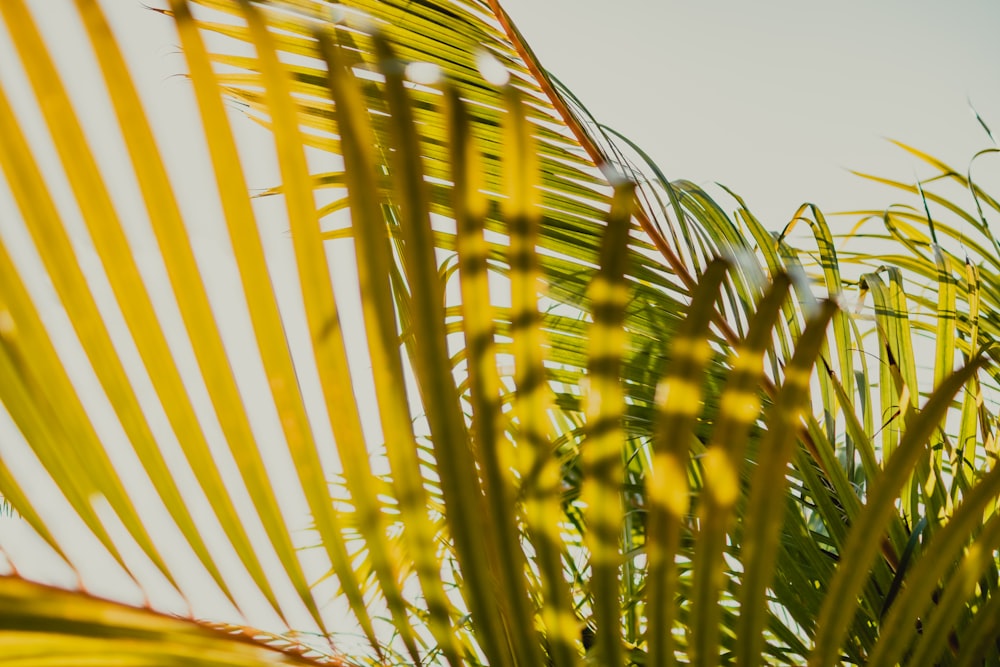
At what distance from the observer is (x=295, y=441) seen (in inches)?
13.4

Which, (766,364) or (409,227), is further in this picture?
(766,364)

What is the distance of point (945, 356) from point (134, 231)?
81cm

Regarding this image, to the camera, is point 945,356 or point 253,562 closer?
point 253,562

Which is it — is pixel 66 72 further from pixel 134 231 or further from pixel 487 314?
pixel 487 314

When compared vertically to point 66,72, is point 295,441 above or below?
below

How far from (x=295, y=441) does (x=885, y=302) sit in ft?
2.36

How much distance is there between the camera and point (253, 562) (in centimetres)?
36

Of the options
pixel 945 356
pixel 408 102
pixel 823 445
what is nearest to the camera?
pixel 408 102

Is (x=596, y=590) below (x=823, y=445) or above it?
below

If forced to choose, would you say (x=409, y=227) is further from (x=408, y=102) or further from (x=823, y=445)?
(x=823, y=445)

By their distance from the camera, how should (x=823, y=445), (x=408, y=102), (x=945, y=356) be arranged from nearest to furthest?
(x=408, y=102) → (x=823, y=445) → (x=945, y=356)

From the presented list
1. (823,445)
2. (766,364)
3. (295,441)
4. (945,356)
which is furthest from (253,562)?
(945,356)

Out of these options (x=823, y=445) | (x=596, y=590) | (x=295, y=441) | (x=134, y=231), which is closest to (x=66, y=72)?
(x=134, y=231)

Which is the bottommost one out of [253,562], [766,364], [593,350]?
[253,562]
